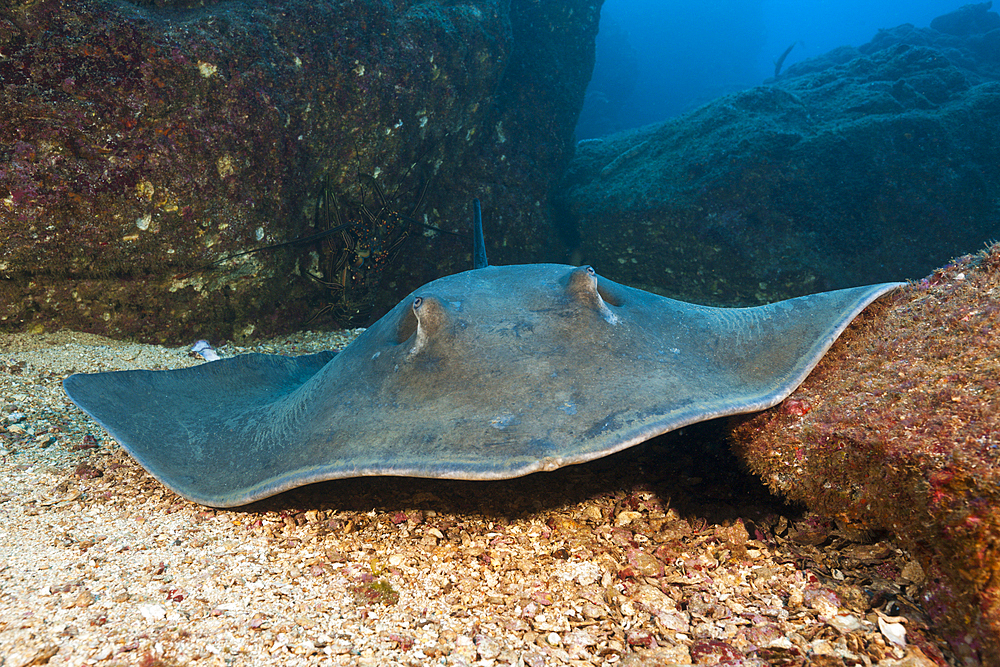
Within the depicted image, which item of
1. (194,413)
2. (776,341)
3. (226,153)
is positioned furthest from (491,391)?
(226,153)

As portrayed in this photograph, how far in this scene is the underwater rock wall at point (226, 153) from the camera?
3541mm

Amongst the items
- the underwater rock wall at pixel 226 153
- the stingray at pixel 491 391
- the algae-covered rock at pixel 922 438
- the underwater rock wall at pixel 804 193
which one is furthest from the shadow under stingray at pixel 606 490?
the underwater rock wall at pixel 804 193

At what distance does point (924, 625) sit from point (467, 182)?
6.91 metres

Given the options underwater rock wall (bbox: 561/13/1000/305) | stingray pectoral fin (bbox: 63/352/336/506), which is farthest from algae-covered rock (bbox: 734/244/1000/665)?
underwater rock wall (bbox: 561/13/1000/305)

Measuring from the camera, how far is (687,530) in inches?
81.3

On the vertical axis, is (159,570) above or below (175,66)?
below

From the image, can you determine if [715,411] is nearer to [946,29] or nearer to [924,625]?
[924,625]

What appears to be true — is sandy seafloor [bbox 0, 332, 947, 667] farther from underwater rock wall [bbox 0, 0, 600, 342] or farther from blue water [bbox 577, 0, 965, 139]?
blue water [bbox 577, 0, 965, 139]

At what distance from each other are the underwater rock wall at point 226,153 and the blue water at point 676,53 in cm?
1964

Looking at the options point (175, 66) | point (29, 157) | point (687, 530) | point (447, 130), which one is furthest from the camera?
point (447, 130)

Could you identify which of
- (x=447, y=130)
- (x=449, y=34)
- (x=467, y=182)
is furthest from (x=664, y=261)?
(x=449, y=34)

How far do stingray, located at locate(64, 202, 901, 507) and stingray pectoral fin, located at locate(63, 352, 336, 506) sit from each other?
10 mm

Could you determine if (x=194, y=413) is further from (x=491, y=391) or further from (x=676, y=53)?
(x=676, y=53)

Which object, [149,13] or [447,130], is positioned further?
[447,130]
